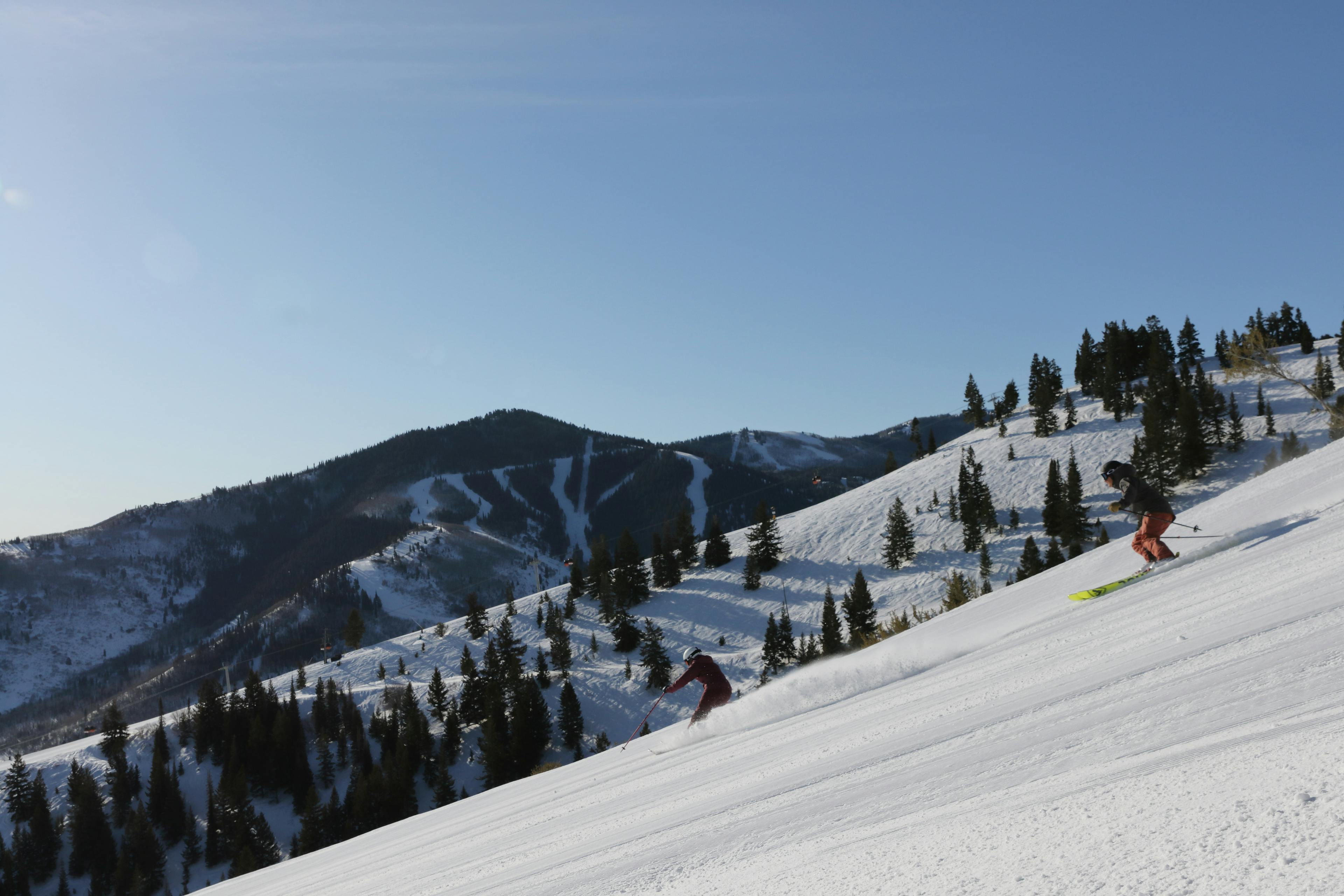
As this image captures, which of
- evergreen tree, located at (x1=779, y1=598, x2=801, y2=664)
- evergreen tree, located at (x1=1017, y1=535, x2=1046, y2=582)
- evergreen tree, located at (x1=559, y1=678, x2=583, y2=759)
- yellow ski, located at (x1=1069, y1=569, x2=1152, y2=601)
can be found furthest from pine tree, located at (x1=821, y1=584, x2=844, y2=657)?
yellow ski, located at (x1=1069, y1=569, x2=1152, y2=601)

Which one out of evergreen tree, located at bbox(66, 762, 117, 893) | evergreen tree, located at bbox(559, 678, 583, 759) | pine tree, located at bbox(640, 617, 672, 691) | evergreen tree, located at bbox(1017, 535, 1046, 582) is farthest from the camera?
evergreen tree, located at bbox(66, 762, 117, 893)

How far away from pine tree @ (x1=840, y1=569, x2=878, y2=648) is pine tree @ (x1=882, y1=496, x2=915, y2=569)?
11887 millimetres

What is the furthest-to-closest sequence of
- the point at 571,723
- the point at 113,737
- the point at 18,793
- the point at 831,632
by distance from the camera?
1. the point at 113,737
2. the point at 18,793
3. the point at 571,723
4. the point at 831,632

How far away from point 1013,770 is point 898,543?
242ft

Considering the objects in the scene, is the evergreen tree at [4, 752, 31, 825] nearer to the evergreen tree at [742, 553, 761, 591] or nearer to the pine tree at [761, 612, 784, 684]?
the pine tree at [761, 612, 784, 684]

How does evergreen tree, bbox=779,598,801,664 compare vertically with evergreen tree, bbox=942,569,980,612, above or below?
below

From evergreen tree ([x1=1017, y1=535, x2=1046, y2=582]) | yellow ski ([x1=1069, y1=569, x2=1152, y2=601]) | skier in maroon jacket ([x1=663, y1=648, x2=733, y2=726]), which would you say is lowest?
evergreen tree ([x1=1017, y1=535, x2=1046, y2=582])

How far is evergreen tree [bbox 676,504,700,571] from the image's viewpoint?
85250mm

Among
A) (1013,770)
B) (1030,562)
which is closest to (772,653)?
(1030,562)

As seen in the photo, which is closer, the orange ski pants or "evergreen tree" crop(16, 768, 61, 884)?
the orange ski pants

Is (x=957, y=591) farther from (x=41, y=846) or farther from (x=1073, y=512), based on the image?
(x=41, y=846)

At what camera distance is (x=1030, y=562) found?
2330 inches

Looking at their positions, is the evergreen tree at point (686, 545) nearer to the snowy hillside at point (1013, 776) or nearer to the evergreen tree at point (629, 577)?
the evergreen tree at point (629, 577)

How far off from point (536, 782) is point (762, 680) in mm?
46075
